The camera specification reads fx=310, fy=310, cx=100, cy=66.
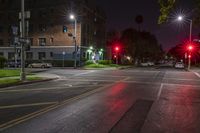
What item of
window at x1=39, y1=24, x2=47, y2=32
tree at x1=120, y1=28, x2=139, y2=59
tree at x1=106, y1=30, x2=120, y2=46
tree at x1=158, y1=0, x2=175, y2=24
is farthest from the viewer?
tree at x1=106, y1=30, x2=120, y2=46

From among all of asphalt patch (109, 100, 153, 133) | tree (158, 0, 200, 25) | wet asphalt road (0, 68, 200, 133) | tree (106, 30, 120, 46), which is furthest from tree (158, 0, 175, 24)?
tree (106, 30, 120, 46)

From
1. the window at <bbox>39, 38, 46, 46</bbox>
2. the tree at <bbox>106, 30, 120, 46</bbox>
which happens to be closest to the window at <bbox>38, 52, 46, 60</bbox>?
the window at <bbox>39, 38, 46, 46</bbox>

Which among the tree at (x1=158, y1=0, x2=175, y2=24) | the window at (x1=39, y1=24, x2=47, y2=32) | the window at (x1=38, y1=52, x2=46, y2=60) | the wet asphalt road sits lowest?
A: the wet asphalt road

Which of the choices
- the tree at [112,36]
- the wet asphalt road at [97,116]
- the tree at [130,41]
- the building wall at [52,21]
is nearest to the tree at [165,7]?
the wet asphalt road at [97,116]

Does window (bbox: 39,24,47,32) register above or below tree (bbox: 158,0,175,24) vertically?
above

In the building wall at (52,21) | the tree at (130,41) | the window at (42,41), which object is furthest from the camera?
the tree at (130,41)

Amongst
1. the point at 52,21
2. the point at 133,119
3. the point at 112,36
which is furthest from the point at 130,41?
the point at 133,119

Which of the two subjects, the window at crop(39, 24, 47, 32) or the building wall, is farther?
the window at crop(39, 24, 47, 32)

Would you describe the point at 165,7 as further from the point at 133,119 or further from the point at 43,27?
the point at 43,27

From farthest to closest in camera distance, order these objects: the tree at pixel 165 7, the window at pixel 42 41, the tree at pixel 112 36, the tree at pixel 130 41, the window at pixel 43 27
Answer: the tree at pixel 112 36 < the tree at pixel 130 41 < the window at pixel 42 41 < the window at pixel 43 27 < the tree at pixel 165 7

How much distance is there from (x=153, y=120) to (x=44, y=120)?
3158mm

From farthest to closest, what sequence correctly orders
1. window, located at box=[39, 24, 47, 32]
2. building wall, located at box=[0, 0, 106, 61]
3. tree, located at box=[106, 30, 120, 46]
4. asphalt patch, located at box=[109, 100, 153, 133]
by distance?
tree, located at box=[106, 30, 120, 46]
window, located at box=[39, 24, 47, 32]
building wall, located at box=[0, 0, 106, 61]
asphalt patch, located at box=[109, 100, 153, 133]

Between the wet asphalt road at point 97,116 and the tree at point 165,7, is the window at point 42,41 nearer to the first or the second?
the tree at point 165,7

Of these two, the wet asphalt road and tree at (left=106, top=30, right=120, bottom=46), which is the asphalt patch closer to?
the wet asphalt road
